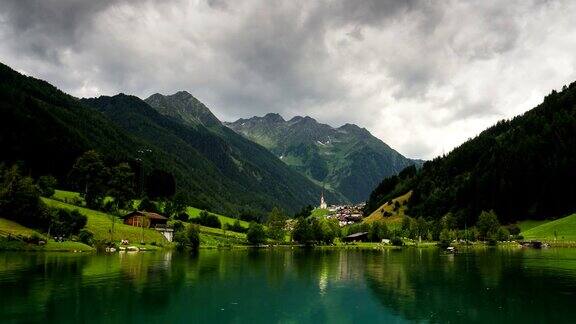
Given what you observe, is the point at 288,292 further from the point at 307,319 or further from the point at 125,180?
the point at 125,180

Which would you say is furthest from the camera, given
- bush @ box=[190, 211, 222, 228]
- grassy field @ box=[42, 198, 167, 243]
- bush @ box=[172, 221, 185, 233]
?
bush @ box=[190, 211, 222, 228]

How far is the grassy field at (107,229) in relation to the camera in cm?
12400

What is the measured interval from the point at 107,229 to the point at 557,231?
161 metres

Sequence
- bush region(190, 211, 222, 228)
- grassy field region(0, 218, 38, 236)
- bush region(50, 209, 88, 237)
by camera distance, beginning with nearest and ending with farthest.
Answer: grassy field region(0, 218, 38, 236) < bush region(50, 209, 88, 237) < bush region(190, 211, 222, 228)

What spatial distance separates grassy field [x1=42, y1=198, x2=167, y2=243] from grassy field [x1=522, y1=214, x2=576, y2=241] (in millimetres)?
138807

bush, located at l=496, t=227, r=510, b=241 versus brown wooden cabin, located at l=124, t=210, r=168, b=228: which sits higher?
brown wooden cabin, located at l=124, t=210, r=168, b=228

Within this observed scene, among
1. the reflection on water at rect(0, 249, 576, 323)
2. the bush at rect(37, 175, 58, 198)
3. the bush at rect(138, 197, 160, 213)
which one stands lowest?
the reflection on water at rect(0, 249, 576, 323)

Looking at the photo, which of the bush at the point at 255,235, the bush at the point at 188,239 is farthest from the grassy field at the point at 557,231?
the bush at the point at 188,239

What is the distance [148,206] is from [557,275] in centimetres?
13770

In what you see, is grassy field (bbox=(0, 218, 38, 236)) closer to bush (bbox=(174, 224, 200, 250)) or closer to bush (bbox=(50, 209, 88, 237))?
bush (bbox=(50, 209, 88, 237))

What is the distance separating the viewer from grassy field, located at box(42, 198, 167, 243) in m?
124

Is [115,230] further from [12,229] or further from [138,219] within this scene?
[12,229]

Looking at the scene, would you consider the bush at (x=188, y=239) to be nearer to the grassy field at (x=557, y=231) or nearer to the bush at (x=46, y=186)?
the bush at (x=46, y=186)

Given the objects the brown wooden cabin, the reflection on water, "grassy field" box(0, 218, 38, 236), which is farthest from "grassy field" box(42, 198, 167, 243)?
the reflection on water
